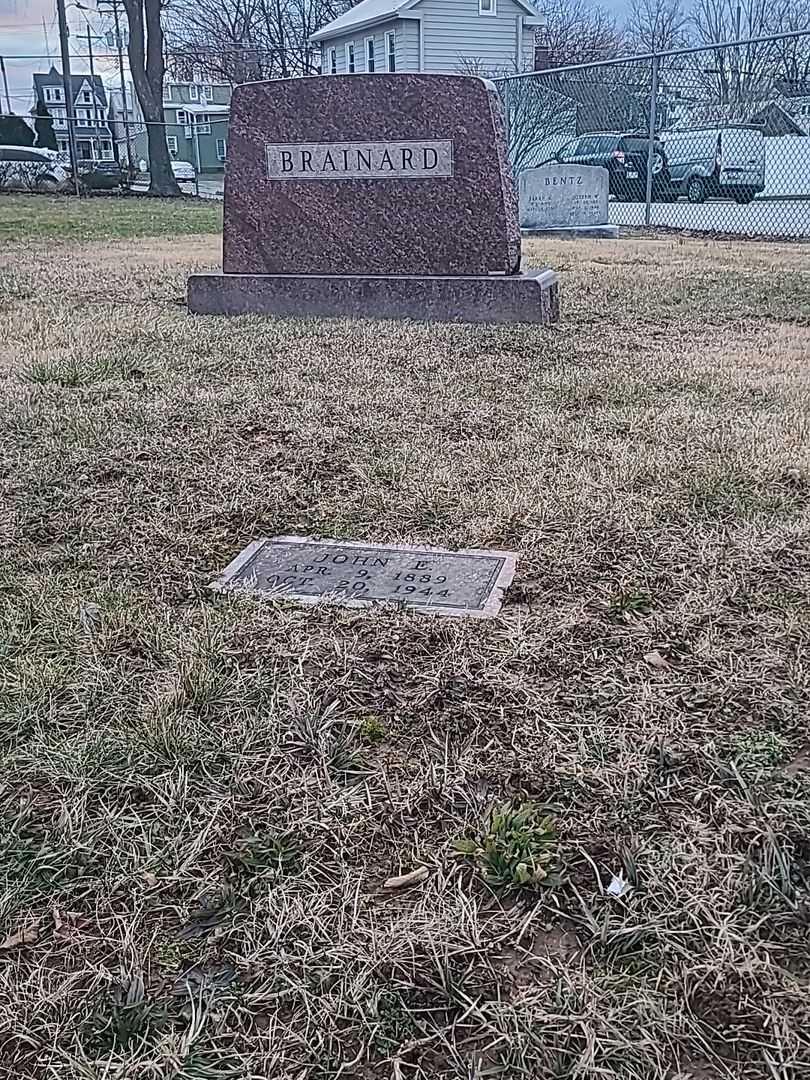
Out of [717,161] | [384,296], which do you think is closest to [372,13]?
[717,161]

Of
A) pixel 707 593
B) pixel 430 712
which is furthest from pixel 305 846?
pixel 707 593

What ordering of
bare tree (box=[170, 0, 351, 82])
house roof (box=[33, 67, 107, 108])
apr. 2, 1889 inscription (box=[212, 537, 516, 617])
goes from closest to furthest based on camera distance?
apr. 2, 1889 inscription (box=[212, 537, 516, 617])
bare tree (box=[170, 0, 351, 82])
house roof (box=[33, 67, 107, 108])

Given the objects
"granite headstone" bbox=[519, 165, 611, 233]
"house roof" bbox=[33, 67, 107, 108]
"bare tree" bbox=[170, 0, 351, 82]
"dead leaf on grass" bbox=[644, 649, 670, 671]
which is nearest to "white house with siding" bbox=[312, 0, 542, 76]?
"bare tree" bbox=[170, 0, 351, 82]

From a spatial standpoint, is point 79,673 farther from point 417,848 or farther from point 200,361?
point 200,361

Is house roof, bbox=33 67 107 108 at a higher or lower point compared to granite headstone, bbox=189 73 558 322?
higher

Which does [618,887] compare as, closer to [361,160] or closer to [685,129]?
[361,160]

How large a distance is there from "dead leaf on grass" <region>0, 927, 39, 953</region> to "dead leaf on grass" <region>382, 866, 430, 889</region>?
1.54ft

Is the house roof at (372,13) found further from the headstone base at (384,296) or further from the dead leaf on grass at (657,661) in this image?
the dead leaf on grass at (657,661)

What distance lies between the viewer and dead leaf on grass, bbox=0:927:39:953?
125 centimetres

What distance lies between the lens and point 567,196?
12500 mm

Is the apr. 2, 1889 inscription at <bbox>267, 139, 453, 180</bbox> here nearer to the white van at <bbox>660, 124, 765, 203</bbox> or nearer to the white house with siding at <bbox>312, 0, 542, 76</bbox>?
the white van at <bbox>660, 124, 765, 203</bbox>

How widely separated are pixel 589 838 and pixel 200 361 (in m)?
3.61

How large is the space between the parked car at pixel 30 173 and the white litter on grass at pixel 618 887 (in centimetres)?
2167

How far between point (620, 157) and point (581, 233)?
13.4 ft
